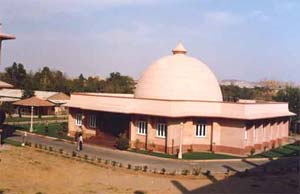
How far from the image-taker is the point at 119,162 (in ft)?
89.0

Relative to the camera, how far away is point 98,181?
856 inches

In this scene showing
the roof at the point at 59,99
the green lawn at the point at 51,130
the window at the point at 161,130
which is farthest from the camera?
the roof at the point at 59,99

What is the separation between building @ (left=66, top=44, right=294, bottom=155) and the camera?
3228 centimetres

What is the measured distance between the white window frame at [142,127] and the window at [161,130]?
102 cm

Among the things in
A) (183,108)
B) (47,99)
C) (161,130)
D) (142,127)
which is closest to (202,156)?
(161,130)

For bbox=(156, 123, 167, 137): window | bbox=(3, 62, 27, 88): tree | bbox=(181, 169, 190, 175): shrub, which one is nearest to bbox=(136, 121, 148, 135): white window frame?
bbox=(156, 123, 167, 137): window

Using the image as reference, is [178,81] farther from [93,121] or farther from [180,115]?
[93,121]

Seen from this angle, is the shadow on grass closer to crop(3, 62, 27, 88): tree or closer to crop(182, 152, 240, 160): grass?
crop(182, 152, 240, 160): grass

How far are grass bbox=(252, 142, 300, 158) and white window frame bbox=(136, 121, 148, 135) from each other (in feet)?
25.9

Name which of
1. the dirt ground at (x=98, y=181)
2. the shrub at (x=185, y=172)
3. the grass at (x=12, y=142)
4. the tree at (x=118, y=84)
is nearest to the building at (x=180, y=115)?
the shrub at (x=185, y=172)

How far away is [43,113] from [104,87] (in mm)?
21934

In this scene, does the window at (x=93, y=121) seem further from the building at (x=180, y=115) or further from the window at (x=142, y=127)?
the window at (x=142, y=127)

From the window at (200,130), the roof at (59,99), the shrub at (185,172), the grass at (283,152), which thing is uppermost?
the roof at (59,99)

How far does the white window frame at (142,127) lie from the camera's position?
33125 millimetres
